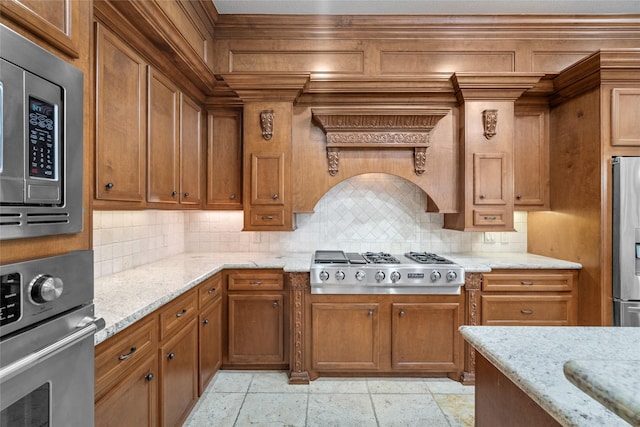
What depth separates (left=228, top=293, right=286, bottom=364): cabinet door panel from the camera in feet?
8.68

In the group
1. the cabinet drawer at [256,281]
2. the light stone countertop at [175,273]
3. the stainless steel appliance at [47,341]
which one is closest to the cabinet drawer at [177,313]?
the light stone countertop at [175,273]

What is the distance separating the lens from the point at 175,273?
2.20 metres

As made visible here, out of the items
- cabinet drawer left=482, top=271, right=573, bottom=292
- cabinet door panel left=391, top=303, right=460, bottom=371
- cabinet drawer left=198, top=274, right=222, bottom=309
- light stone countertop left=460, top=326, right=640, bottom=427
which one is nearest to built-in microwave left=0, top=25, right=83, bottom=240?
light stone countertop left=460, top=326, right=640, bottom=427

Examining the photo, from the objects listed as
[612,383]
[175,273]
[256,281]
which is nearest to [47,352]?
[612,383]

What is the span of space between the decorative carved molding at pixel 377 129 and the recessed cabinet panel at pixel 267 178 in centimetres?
48

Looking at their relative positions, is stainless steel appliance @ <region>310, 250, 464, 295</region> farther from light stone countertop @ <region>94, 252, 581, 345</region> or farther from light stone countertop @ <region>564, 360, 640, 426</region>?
light stone countertop @ <region>564, 360, 640, 426</region>

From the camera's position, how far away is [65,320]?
83 cm

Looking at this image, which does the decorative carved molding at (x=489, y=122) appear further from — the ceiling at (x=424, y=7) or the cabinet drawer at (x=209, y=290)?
the cabinet drawer at (x=209, y=290)

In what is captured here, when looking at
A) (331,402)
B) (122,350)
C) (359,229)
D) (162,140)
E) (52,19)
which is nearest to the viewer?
(52,19)

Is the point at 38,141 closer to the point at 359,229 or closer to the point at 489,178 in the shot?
the point at 359,229

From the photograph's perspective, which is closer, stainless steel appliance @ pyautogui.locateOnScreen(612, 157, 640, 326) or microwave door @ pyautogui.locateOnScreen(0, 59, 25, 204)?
microwave door @ pyautogui.locateOnScreen(0, 59, 25, 204)

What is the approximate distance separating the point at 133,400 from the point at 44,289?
95 centimetres

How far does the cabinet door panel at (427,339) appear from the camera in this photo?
2531 millimetres

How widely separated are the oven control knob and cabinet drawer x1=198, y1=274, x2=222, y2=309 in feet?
4.67
